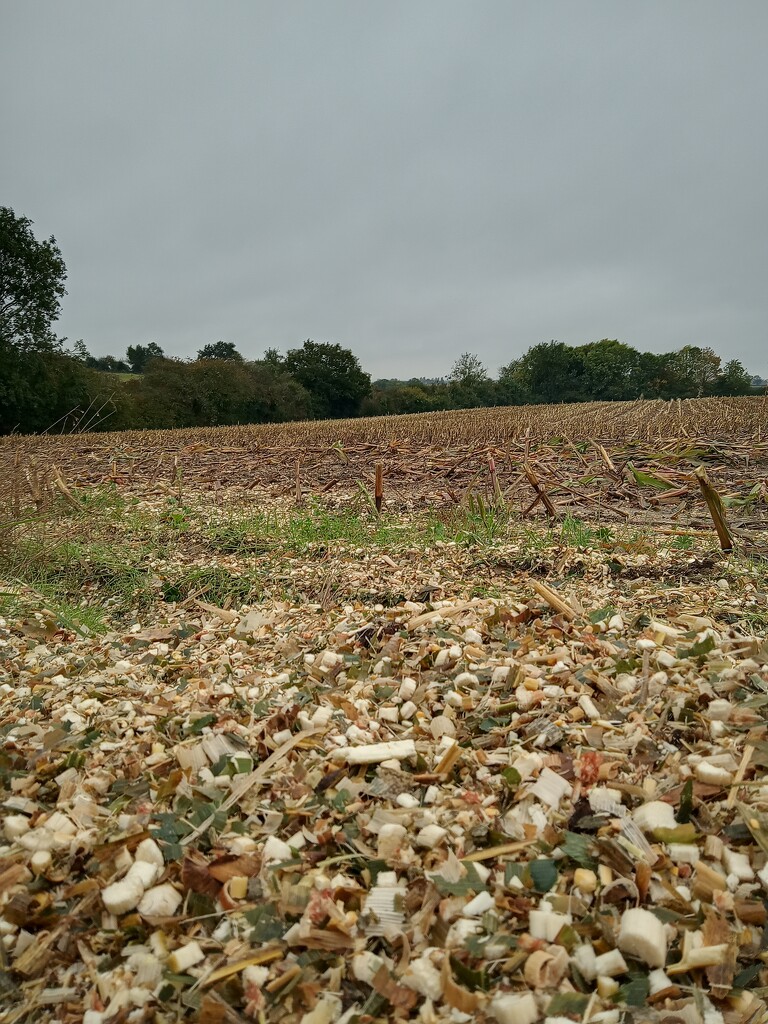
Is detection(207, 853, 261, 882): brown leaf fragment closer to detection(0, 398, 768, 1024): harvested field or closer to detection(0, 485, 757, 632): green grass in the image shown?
detection(0, 398, 768, 1024): harvested field

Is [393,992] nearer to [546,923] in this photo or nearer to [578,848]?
[546,923]

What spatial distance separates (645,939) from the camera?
1041mm

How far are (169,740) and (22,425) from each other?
28.7 metres

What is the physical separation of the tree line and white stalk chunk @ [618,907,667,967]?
480 cm

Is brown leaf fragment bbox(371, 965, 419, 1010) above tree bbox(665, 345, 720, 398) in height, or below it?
below

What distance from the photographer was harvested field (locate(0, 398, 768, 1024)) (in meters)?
1.06

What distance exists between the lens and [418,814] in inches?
54.6

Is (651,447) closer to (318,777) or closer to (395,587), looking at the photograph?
(395,587)

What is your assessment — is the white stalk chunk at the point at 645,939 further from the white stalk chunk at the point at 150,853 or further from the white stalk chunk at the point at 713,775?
the white stalk chunk at the point at 150,853

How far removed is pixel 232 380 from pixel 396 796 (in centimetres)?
3933

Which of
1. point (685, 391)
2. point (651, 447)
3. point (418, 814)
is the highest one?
point (685, 391)

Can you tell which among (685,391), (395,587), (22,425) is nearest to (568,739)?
(395,587)

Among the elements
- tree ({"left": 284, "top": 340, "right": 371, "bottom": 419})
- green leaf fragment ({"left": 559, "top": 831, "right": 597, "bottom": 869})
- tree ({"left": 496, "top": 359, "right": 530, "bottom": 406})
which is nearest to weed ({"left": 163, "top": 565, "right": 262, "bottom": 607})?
green leaf fragment ({"left": 559, "top": 831, "right": 597, "bottom": 869})

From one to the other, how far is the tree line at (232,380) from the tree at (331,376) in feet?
0.28
